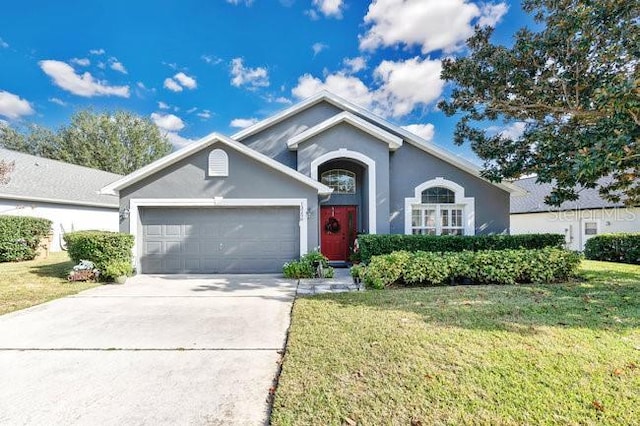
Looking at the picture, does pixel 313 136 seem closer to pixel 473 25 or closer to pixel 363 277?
pixel 363 277

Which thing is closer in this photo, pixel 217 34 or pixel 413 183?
pixel 413 183

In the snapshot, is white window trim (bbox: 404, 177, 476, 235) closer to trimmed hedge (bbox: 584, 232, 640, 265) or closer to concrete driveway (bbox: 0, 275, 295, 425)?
concrete driveway (bbox: 0, 275, 295, 425)

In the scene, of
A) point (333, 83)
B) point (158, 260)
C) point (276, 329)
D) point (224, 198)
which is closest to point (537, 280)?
point (276, 329)

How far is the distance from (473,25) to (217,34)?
35.2 ft

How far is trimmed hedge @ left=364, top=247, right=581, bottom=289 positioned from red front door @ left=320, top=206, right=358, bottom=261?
4284mm

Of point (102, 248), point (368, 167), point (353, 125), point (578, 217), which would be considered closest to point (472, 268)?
point (368, 167)

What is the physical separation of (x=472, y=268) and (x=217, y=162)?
8.55 metres

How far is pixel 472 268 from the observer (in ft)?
28.3

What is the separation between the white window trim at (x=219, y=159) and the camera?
405 inches

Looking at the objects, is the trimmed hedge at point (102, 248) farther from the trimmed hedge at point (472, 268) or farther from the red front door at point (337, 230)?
the trimmed hedge at point (472, 268)

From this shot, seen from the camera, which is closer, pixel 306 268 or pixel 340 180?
pixel 306 268

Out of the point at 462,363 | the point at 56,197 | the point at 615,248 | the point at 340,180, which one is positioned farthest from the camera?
the point at 56,197

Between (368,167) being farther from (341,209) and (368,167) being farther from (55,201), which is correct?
(55,201)

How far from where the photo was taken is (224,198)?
1034cm
